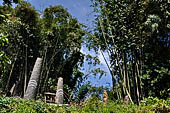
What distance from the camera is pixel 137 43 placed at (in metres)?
7.20

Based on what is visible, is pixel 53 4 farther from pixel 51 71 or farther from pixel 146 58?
pixel 146 58

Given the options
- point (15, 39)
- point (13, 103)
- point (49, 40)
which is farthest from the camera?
point (49, 40)

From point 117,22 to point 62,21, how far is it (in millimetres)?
3775

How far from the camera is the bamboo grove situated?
675 cm

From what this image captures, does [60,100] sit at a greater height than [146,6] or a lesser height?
lesser

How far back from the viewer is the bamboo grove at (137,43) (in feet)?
22.1

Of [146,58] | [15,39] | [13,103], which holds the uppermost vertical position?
[15,39]

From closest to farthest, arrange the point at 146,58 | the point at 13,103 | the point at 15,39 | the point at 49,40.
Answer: the point at 13,103, the point at 146,58, the point at 15,39, the point at 49,40

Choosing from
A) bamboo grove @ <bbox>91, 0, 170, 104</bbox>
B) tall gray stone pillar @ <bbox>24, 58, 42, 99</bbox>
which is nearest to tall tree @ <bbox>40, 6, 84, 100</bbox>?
bamboo grove @ <bbox>91, 0, 170, 104</bbox>

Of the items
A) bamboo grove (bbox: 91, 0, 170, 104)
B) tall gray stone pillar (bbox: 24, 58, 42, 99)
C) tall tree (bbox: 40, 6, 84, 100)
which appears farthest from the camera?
tall tree (bbox: 40, 6, 84, 100)

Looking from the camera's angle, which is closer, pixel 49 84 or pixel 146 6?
pixel 146 6

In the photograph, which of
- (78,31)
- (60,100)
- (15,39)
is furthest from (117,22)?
(15,39)

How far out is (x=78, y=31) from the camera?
10.6 meters

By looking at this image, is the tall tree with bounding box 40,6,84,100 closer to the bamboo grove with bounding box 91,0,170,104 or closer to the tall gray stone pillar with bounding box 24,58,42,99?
the bamboo grove with bounding box 91,0,170,104
